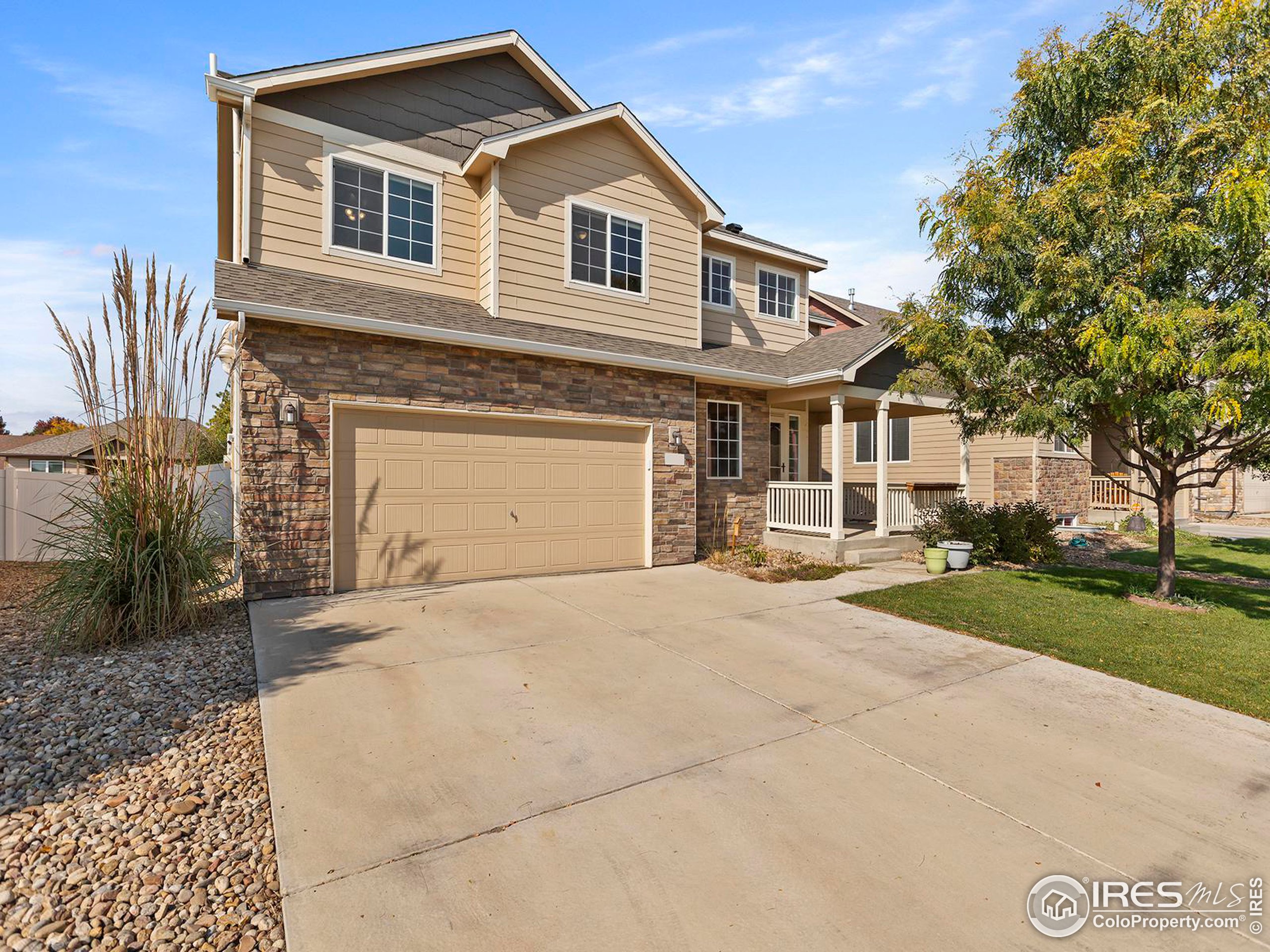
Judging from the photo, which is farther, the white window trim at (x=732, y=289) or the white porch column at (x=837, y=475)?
the white window trim at (x=732, y=289)

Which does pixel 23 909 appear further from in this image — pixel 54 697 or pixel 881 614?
pixel 881 614

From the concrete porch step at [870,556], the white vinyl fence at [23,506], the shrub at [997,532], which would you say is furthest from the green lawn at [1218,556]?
the white vinyl fence at [23,506]

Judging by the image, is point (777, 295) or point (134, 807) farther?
point (777, 295)

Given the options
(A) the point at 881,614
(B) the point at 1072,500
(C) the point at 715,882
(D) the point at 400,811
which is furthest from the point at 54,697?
(B) the point at 1072,500

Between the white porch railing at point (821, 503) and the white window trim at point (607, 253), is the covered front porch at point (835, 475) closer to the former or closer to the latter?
the white porch railing at point (821, 503)

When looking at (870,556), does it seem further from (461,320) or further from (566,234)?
(461,320)

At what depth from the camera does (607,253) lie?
986 cm

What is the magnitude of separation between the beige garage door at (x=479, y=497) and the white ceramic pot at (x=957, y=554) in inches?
194

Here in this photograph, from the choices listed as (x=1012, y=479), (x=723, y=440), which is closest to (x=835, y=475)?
(x=723, y=440)

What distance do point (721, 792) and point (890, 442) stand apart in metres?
Answer: 16.2

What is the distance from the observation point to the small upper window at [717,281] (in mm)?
11688

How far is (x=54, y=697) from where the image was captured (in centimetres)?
393

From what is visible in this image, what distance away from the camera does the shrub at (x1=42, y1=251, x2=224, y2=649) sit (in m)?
4.85

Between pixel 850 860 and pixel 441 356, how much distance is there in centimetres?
699
